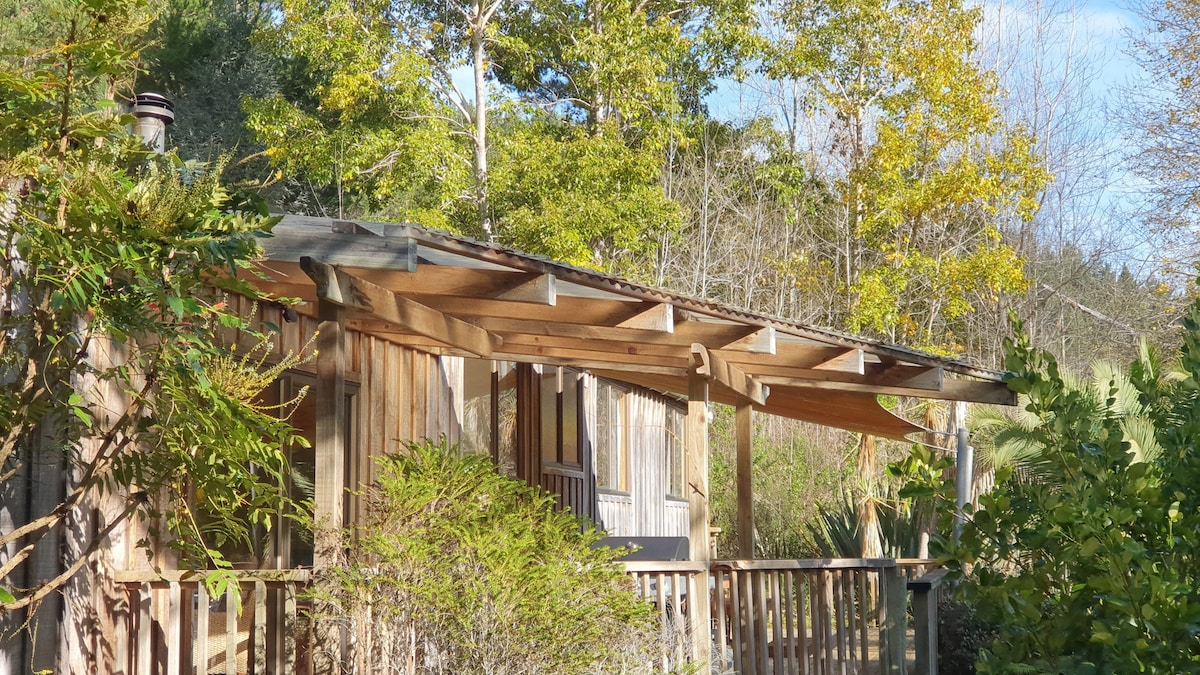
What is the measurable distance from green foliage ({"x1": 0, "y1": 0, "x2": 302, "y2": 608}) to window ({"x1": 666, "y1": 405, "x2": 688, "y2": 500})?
12.2m

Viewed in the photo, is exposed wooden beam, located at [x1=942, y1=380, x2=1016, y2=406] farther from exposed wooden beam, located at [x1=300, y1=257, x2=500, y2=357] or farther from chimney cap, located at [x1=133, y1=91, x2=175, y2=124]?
chimney cap, located at [x1=133, y1=91, x2=175, y2=124]

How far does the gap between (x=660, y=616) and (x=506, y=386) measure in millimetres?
4609

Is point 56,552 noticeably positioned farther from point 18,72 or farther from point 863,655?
point 863,655

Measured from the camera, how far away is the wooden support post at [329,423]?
519 cm

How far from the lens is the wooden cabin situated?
5.27 meters

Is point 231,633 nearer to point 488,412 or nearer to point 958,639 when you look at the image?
point 488,412

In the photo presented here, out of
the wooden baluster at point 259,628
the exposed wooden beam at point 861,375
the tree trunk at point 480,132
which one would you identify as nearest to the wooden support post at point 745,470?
the exposed wooden beam at point 861,375

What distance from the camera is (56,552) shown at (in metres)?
Answer: 5.04

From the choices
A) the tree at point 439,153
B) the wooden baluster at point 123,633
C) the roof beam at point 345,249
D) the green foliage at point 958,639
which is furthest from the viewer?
the tree at point 439,153

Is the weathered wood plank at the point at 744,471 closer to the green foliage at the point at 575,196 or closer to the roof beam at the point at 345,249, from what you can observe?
the roof beam at the point at 345,249

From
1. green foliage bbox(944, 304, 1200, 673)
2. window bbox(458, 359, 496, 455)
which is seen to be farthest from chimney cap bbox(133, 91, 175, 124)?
green foliage bbox(944, 304, 1200, 673)

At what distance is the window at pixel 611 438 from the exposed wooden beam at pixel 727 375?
4.42 metres

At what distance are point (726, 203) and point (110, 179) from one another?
20348mm

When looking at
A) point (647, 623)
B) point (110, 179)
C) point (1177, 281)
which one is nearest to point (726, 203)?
point (1177, 281)
